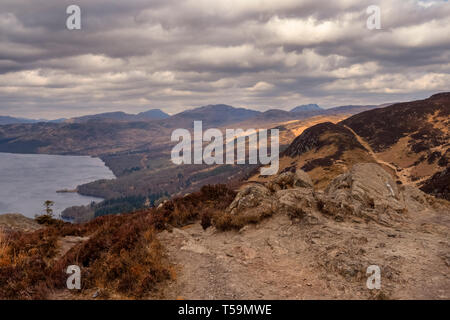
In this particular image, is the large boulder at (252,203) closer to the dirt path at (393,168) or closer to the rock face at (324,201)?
the rock face at (324,201)

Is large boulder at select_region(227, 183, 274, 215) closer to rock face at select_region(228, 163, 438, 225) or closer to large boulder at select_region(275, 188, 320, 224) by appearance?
rock face at select_region(228, 163, 438, 225)

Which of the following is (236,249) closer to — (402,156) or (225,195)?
(225,195)

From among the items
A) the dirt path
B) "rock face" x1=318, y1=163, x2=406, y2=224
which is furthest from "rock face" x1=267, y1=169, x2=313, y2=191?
the dirt path

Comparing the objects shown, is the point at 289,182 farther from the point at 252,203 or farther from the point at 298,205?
the point at 298,205

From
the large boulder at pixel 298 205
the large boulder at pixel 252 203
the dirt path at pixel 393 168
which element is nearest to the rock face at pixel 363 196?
the large boulder at pixel 298 205

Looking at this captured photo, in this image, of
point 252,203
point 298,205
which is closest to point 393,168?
point 298,205

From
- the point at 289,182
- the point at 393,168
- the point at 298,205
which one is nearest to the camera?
the point at 298,205
